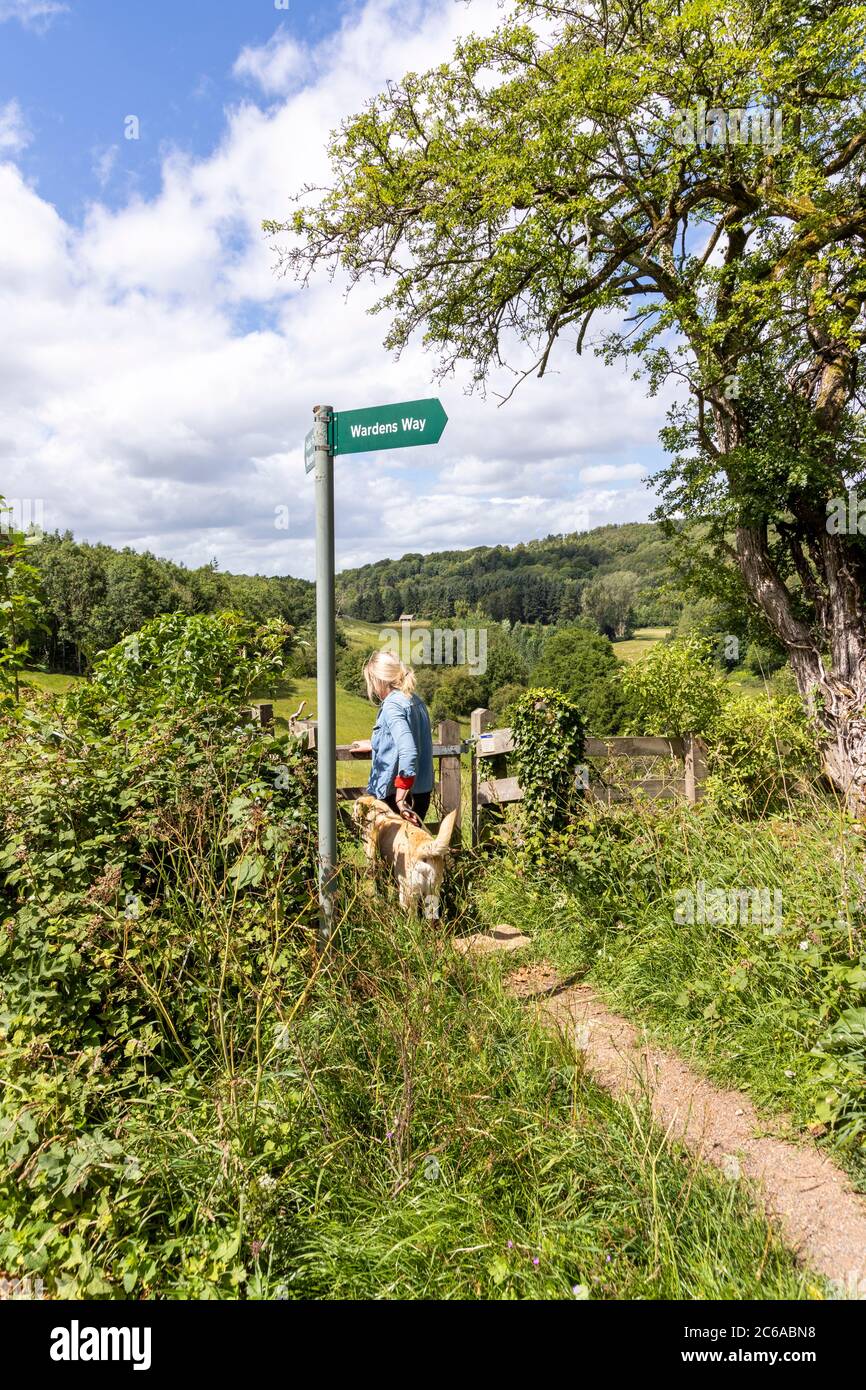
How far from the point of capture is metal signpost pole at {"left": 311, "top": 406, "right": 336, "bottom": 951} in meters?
3.41

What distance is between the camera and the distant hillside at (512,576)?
31109 millimetres

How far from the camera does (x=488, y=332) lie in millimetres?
11633

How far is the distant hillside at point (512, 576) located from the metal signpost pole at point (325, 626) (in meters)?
22.5

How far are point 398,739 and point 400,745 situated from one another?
39mm

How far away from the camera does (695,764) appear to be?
7430 millimetres

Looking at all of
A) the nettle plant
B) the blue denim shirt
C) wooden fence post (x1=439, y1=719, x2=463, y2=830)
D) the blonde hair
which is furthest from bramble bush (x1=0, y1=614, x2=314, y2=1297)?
wooden fence post (x1=439, y1=719, x2=463, y2=830)

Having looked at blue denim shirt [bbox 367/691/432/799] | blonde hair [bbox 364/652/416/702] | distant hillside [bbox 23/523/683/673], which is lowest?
blue denim shirt [bbox 367/691/432/799]

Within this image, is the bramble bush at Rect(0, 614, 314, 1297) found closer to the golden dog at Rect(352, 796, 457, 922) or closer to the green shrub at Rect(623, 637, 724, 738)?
the golden dog at Rect(352, 796, 457, 922)

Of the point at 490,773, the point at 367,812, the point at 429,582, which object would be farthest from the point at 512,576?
the point at 367,812

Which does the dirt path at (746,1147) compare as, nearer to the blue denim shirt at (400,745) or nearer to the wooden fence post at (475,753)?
the blue denim shirt at (400,745)

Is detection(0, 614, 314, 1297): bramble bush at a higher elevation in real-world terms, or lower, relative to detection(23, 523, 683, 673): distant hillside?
lower

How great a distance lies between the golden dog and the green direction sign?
6.09 feet

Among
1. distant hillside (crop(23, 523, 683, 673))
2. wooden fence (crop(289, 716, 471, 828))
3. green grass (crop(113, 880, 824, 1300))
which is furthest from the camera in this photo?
distant hillside (crop(23, 523, 683, 673))

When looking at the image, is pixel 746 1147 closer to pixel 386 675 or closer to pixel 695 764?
pixel 386 675
